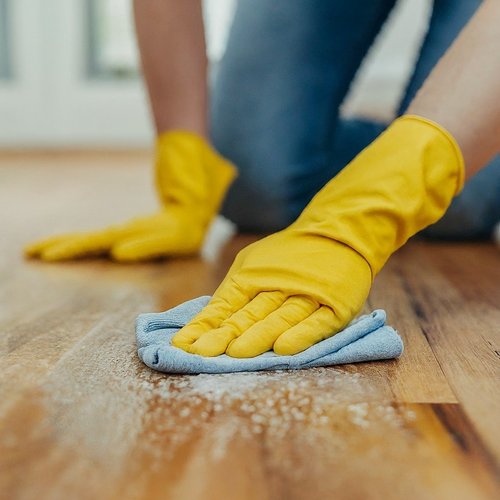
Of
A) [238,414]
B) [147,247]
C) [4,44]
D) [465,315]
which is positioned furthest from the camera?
[4,44]

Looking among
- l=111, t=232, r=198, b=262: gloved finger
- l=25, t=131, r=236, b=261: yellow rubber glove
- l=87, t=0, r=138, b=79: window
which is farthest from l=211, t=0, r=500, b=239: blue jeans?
l=87, t=0, r=138, b=79: window

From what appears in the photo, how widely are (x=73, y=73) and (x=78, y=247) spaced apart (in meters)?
2.18

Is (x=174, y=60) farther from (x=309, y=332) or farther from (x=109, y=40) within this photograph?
(x=109, y=40)

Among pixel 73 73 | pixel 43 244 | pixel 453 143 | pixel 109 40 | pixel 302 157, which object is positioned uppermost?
pixel 453 143

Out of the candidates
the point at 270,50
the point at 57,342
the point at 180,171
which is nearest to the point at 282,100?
the point at 270,50

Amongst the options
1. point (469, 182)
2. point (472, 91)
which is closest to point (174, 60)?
point (469, 182)

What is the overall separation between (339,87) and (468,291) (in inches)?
20.3

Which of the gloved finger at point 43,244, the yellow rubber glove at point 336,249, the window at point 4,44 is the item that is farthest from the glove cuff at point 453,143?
the window at point 4,44

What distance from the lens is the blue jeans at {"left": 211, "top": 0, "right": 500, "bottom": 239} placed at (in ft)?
4.40

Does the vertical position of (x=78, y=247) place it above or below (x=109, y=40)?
above

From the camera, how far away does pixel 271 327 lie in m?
0.69

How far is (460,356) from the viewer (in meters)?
0.73

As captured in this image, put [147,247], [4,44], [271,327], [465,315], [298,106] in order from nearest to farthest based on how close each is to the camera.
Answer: [271,327], [465,315], [147,247], [298,106], [4,44]

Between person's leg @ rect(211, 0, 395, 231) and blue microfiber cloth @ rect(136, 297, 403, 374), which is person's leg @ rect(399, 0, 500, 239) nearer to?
person's leg @ rect(211, 0, 395, 231)
